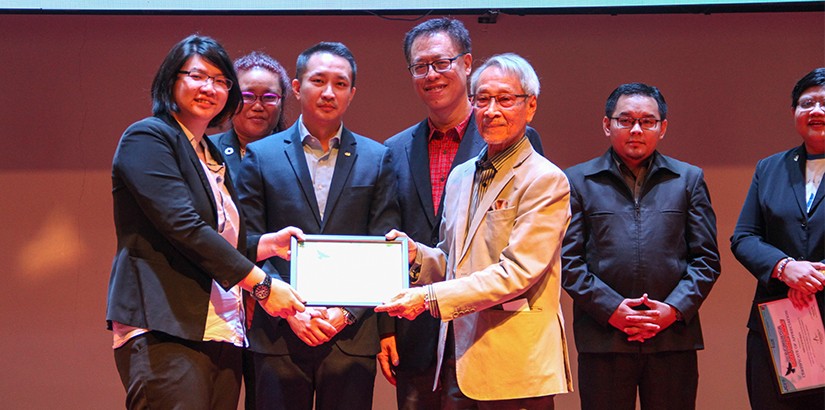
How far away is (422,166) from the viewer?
11.1 feet

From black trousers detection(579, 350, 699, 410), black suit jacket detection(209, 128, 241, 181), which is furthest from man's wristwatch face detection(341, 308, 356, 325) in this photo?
black trousers detection(579, 350, 699, 410)

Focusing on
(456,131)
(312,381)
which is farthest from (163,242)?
(456,131)

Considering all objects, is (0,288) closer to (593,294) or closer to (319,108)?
(319,108)

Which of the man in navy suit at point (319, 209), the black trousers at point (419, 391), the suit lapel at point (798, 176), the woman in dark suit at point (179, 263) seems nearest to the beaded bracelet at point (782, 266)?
the suit lapel at point (798, 176)

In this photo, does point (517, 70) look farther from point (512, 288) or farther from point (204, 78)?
point (204, 78)

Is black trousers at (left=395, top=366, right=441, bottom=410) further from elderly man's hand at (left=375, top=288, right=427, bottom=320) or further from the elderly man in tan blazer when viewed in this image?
elderly man's hand at (left=375, top=288, right=427, bottom=320)

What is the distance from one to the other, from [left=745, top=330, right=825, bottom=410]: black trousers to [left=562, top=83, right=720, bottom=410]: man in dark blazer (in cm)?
27

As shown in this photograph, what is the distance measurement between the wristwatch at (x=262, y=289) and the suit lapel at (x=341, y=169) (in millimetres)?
462

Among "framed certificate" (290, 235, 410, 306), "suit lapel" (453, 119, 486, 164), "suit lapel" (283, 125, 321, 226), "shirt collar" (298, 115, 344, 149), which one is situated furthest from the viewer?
"suit lapel" (453, 119, 486, 164)

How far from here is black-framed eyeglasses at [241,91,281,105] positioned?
12.3ft

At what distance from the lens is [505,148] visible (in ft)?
9.34

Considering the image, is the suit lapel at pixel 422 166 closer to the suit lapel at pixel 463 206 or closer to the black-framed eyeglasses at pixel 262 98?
the suit lapel at pixel 463 206

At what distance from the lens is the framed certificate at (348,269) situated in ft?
9.02

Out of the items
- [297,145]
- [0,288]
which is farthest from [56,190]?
[297,145]
